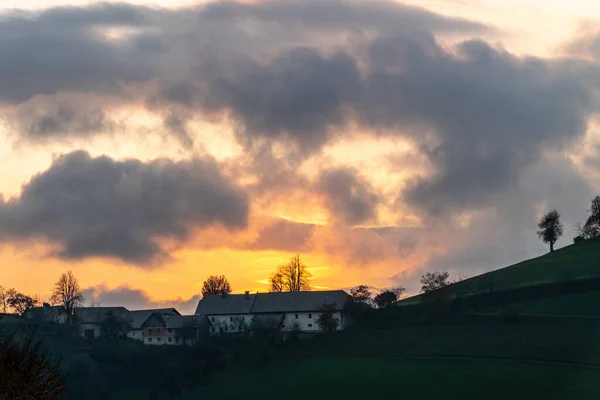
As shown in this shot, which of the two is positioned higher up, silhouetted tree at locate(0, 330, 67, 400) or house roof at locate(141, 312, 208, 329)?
house roof at locate(141, 312, 208, 329)

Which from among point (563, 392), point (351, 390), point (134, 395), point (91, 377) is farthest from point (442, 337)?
point (91, 377)

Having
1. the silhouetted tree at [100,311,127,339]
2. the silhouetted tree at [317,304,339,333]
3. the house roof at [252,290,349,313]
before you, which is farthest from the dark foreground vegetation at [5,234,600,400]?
the house roof at [252,290,349,313]

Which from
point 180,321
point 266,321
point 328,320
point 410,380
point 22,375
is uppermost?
point 180,321

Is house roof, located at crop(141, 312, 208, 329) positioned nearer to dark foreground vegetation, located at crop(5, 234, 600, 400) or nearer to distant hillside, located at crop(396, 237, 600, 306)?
dark foreground vegetation, located at crop(5, 234, 600, 400)

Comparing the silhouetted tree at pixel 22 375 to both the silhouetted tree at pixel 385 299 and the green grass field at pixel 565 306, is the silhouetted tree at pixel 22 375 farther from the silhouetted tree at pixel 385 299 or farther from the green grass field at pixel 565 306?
the silhouetted tree at pixel 385 299

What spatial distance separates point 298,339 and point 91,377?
118 ft

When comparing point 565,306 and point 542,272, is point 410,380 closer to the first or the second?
point 565,306

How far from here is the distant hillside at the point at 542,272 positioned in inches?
6417

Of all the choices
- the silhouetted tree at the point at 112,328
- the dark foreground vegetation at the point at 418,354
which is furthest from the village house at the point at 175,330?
the dark foreground vegetation at the point at 418,354

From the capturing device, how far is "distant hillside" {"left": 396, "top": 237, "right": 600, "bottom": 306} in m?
163

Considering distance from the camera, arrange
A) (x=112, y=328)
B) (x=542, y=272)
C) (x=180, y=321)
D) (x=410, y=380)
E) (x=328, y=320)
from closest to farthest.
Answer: (x=410, y=380) < (x=542, y=272) < (x=328, y=320) < (x=112, y=328) < (x=180, y=321)

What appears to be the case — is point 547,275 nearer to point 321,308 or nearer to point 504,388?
point 321,308

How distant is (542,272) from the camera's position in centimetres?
17150

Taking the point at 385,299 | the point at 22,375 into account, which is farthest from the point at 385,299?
the point at 22,375
